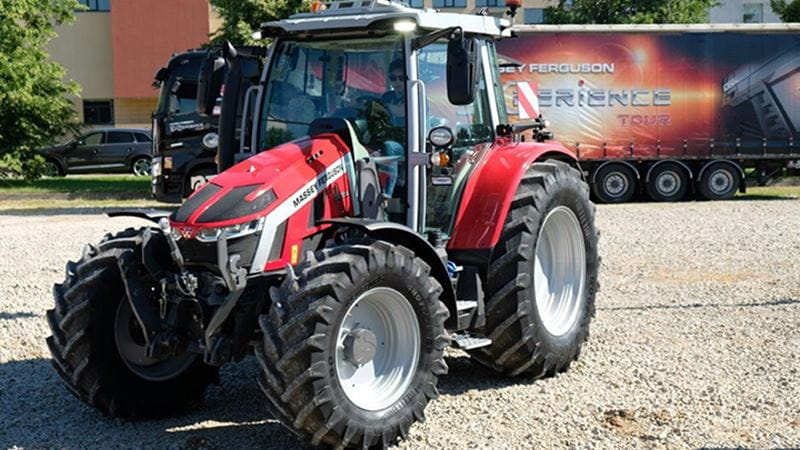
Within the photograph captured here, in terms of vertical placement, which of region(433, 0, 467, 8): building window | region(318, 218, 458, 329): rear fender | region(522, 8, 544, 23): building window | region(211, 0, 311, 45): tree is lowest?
region(318, 218, 458, 329): rear fender

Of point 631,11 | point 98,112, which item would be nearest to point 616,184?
point 631,11

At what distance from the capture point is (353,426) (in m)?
5.43

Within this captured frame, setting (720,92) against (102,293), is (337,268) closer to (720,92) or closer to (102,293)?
(102,293)

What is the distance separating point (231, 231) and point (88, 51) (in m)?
44.4

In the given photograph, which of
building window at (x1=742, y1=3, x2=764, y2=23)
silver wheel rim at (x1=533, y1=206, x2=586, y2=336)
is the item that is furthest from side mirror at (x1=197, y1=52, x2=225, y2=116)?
building window at (x1=742, y1=3, x2=764, y2=23)

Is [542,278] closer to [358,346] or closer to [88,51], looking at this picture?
[358,346]

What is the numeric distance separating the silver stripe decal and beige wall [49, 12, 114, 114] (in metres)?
43.5

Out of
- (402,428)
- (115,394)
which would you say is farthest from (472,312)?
(115,394)

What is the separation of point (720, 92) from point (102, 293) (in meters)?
18.8

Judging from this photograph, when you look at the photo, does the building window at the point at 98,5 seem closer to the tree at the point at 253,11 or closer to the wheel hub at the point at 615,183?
the tree at the point at 253,11

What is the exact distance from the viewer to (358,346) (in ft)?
18.5

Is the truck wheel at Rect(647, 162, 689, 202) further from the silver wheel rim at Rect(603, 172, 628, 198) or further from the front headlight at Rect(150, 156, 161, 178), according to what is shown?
the front headlight at Rect(150, 156, 161, 178)

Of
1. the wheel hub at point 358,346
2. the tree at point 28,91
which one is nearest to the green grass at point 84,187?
the tree at point 28,91

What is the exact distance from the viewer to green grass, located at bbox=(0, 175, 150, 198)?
2591 centimetres
